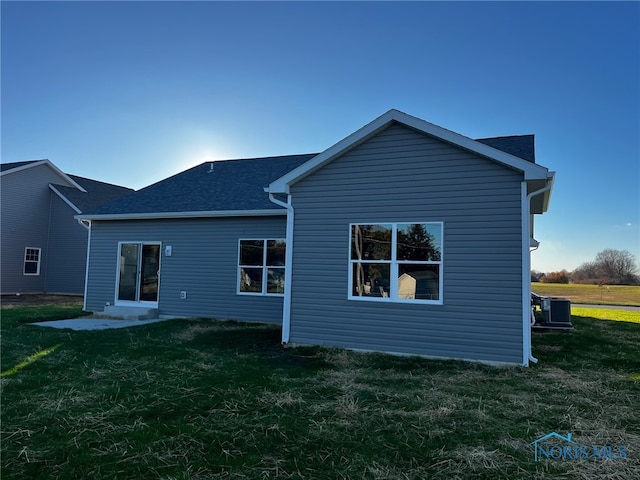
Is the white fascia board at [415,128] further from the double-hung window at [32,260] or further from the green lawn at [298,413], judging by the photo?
the double-hung window at [32,260]

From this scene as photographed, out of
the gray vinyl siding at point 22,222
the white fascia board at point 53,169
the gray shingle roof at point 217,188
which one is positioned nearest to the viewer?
the gray shingle roof at point 217,188

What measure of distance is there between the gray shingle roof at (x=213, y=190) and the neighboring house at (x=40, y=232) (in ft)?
28.0

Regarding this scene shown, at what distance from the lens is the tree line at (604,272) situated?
3416 cm

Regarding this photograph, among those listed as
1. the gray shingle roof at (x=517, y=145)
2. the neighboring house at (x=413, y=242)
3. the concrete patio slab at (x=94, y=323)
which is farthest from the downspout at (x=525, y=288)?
the concrete patio slab at (x=94, y=323)

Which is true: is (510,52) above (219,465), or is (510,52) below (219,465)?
above

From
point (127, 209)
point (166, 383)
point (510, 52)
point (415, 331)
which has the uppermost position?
point (510, 52)

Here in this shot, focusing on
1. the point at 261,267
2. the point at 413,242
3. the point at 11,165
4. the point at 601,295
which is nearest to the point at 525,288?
the point at 413,242

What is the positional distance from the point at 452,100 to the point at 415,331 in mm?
7179

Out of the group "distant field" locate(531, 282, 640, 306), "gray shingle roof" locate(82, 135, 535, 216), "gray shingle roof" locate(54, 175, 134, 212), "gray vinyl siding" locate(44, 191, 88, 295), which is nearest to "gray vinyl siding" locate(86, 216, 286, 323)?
"gray shingle roof" locate(82, 135, 535, 216)

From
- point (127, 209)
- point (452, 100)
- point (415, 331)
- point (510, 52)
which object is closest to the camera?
point (415, 331)

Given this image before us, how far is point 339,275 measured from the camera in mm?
7367

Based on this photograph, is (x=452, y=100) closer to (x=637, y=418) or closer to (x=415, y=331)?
(x=415, y=331)

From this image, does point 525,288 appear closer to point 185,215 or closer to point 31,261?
point 185,215

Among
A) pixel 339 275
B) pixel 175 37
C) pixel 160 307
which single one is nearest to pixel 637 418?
pixel 339 275
